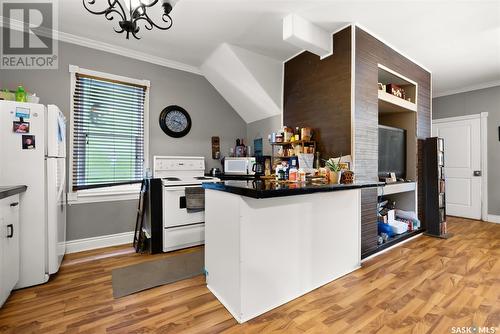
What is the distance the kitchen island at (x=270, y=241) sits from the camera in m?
1.53

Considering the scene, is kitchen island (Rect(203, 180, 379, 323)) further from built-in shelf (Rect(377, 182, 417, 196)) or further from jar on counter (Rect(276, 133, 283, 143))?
jar on counter (Rect(276, 133, 283, 143))

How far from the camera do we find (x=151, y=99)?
130 inches

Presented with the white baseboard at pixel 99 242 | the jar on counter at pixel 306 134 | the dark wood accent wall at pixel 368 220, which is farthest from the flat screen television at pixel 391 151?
the white baseboard at pixel 99 242

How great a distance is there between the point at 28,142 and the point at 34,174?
27 cm

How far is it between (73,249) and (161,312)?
1835 millimetres

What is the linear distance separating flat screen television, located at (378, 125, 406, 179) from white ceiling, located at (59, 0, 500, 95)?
1.10m

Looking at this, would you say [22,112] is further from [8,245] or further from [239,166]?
[239,166]

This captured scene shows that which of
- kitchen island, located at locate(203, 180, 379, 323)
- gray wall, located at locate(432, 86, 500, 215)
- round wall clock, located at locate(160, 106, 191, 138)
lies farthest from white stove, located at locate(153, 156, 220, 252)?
gray wall, located at locate(432, 86, 500, 215)

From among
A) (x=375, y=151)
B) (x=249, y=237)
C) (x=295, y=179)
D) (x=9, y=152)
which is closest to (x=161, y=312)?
(x=249, y=237)

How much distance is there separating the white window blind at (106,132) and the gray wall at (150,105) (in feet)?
0.48

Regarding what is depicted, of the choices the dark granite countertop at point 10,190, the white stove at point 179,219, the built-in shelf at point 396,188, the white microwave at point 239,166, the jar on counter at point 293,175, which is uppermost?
the white microwave at point 239,166

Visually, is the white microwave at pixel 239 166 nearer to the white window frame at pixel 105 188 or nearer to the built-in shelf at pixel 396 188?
the white window frame at pixel 105 188

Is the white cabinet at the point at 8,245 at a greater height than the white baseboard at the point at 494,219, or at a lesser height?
greater

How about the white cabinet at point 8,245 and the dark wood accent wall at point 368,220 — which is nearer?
the white cabinet at point 8,245
